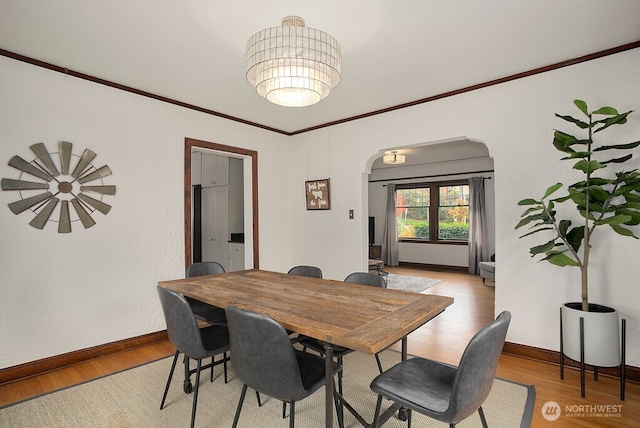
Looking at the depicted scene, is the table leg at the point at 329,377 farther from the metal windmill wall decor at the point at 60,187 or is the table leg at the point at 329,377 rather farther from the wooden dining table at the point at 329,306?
the metal windmill wall decor at the point at 60,187

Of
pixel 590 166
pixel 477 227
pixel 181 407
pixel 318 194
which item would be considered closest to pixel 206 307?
pixel 181 407

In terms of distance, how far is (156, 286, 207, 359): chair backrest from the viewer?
187 cm

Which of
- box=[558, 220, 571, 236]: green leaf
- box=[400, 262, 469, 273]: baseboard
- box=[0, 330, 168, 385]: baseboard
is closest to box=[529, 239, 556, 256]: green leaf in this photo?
Result: box=[558, 220, 571, 236]: green leaf

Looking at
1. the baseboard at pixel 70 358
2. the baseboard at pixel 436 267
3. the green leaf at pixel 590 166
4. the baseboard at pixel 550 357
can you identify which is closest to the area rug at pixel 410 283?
the baseboard at pixel 436 267

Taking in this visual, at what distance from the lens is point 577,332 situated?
237 cm

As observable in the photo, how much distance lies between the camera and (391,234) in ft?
27.2

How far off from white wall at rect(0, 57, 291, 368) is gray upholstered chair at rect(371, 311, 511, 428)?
8.98ft

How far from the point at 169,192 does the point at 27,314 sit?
1588 mm

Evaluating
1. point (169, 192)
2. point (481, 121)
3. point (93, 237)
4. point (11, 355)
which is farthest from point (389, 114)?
point (11, 355)

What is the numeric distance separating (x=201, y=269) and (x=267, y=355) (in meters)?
1.91

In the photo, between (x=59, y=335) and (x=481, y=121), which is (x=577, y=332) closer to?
(x=481, y=121)

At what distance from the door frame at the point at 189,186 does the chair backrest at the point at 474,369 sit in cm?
314

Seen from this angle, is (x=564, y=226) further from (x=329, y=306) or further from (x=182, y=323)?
(x=182, y=323)

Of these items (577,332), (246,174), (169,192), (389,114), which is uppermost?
(389,114)
